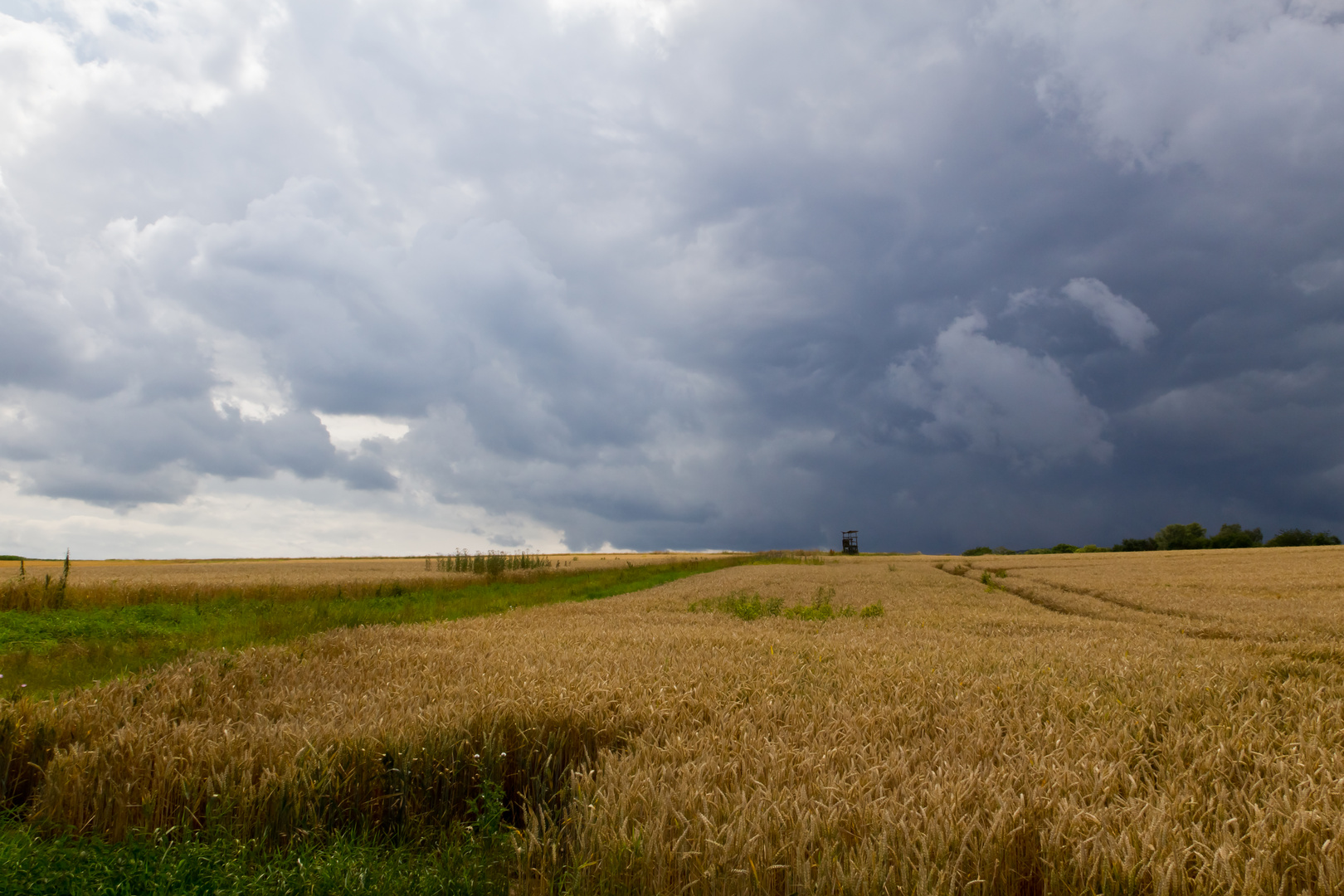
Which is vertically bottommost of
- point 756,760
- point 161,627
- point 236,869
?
point 161,627

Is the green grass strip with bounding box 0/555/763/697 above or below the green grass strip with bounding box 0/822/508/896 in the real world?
below

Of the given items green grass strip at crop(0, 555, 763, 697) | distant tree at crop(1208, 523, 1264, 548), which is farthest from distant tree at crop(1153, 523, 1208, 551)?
green grass strip at crop(0, 555, 763, 697)

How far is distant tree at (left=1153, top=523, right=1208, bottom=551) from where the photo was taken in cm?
10744

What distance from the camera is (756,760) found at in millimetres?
3424

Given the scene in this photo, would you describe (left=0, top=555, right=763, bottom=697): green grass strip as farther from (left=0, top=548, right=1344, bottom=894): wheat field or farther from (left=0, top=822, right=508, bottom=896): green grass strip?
(left=0, top=822, right=508, bottom=896): green grass strip

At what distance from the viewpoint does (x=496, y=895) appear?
2855 mm

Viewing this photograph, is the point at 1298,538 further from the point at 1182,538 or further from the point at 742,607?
the point at 742,607

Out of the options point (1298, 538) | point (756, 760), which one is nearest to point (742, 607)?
point (756, 760)

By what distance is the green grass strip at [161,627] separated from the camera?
33.1 feet

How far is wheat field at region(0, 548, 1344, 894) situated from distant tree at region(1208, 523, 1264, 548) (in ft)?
420

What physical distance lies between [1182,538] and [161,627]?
139m

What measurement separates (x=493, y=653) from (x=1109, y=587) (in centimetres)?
2506

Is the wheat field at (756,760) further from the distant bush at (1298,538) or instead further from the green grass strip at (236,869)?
the distant bush at (1298,538)

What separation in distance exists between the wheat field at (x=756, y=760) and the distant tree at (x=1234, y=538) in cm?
12810
